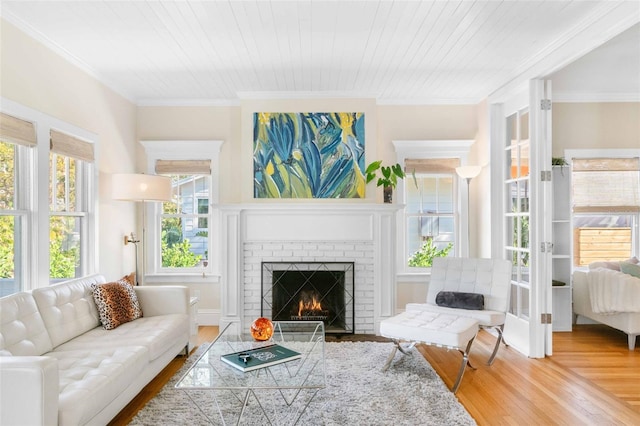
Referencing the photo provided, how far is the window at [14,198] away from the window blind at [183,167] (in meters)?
1.82

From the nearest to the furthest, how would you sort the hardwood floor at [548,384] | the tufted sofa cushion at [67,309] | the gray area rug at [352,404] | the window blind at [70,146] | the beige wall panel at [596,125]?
the gray area rug at [352,404] → the hardwood floor at [548,384] → the tufted sofa cushion at [67,309] → the window blind at [70,146] → the beige wall panel at [596,125]

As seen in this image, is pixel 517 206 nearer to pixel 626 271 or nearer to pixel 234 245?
pixel 626 271

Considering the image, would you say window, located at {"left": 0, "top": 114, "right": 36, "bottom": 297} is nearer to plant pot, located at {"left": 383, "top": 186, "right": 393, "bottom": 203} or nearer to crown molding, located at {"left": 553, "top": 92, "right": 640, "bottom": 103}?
plant pot, located at {"left": 383, "top": 186, "right": 393, "bottom": 203}

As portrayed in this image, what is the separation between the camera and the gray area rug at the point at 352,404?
2527mm

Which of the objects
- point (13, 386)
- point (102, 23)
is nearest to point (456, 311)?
point (13, 386)

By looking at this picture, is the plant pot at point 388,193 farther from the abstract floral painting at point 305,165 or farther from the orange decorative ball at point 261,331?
the orange decorative ball at point 261,331

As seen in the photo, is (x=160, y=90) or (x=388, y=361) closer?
(x=388, y=361)

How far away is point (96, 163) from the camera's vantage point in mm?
4027

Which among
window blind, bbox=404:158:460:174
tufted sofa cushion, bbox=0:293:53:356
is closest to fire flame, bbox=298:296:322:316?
window blind, bbox=404:158:460:174

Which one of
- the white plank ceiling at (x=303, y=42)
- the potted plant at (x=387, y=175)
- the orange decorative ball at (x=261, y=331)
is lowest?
the orange decorative ball at (x=261, y=331)

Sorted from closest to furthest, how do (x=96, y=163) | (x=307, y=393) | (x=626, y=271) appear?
1. (x=307, y=393)
2. (x=96, y=163)
3. (x=626, y=271)

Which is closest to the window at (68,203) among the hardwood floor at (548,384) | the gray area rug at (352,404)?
the hardwood floor at (548,384)

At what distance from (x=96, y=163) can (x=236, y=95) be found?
164 cm

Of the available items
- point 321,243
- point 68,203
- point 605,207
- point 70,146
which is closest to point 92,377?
point 68,203
